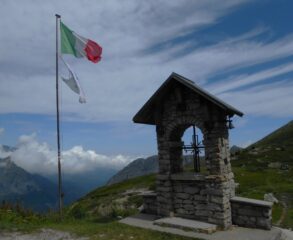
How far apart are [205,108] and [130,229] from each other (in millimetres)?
6712

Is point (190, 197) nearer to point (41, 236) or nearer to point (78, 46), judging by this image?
point (41, 236)

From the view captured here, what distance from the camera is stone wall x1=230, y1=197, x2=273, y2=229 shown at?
18.6 metres

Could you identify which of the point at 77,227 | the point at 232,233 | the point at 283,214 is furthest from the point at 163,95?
the point at 283,214

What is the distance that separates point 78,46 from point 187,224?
422 inches

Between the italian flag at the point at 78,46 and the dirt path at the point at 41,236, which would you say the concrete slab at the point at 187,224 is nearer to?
the dirt path at the point at 41,236

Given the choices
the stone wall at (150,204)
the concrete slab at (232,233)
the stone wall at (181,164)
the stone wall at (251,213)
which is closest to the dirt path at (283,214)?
the stone wall at (251,213)

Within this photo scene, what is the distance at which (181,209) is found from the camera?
20422 millimetres

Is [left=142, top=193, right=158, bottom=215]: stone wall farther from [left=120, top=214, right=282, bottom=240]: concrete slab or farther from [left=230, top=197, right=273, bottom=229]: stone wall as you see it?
[left=230, top=197, right=273, bottom=229]: stone wall

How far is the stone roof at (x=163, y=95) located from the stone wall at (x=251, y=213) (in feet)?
13.6

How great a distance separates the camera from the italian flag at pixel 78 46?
21453 mm

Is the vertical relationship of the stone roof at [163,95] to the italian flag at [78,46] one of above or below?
below

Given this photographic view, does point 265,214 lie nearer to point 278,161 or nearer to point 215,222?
point 215,222

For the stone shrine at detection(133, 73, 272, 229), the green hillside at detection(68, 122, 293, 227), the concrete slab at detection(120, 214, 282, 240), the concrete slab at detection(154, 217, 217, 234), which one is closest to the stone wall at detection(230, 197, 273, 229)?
the stone shrine at detection(133, 73, 272, 229)

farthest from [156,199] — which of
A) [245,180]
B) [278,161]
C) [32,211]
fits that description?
[278,161]
